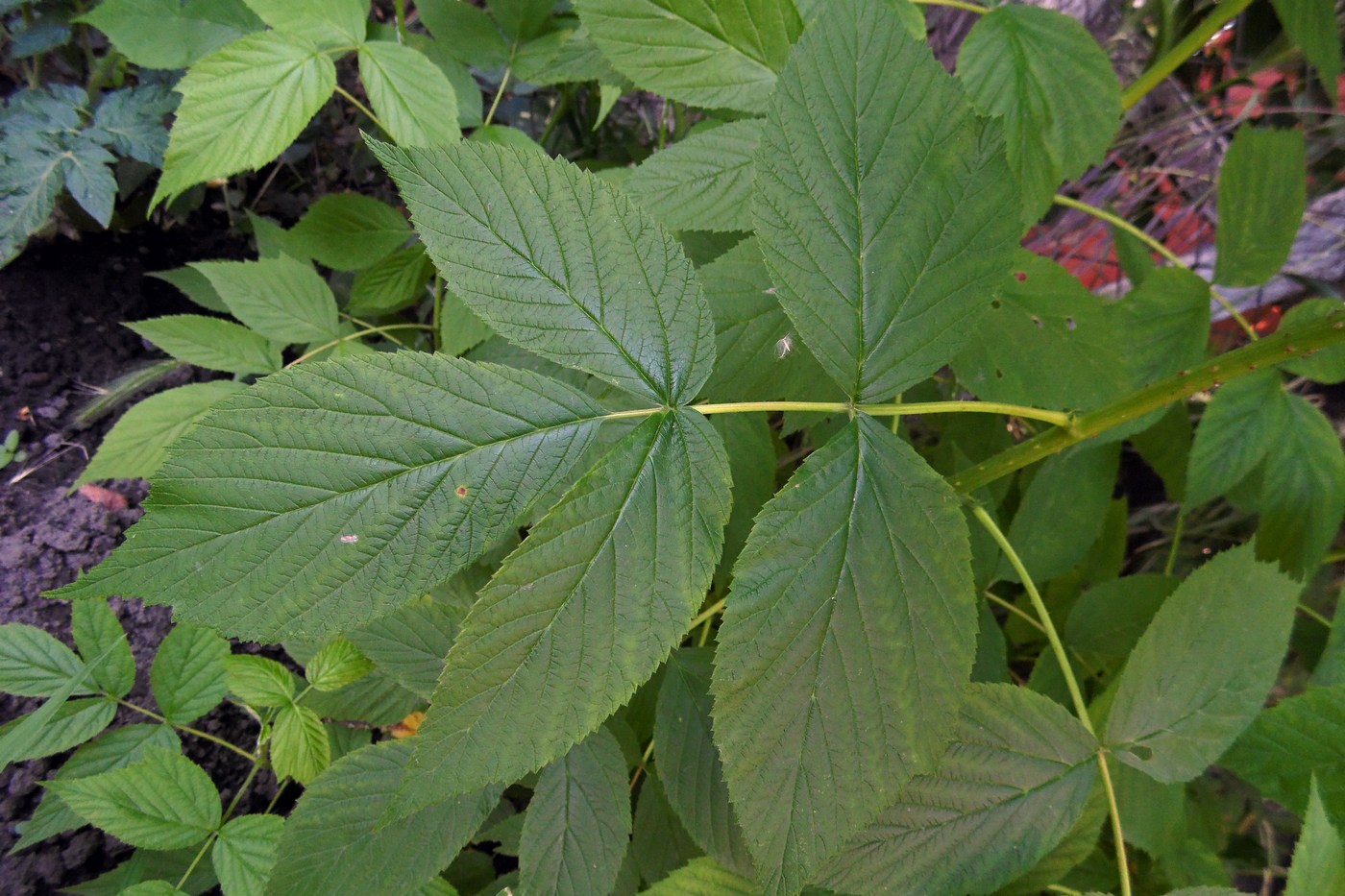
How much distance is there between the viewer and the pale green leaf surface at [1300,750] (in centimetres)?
70

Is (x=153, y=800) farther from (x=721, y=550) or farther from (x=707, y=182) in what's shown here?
(x=707, y=182)

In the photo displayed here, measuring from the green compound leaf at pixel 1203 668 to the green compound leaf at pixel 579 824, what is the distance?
48cm

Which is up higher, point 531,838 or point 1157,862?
point 531,838

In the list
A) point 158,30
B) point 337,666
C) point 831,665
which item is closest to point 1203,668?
point 831,665

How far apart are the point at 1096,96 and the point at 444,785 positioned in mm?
944

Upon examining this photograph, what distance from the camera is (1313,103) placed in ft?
5.20

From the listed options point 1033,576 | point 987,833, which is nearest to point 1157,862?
point 1033,576

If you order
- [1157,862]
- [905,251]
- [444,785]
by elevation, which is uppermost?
[905,251]

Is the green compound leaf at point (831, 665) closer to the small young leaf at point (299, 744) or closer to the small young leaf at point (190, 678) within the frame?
the small young leaf at point (299, 744)

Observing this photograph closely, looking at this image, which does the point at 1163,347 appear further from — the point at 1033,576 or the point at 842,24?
the point at 842,24

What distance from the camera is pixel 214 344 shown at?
1211 mm

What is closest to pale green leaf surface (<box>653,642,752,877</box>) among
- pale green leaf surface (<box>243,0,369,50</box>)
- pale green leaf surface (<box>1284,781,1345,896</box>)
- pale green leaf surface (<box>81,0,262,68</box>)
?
pale green leaf surface (<box>1284,781,1345,896</box>)

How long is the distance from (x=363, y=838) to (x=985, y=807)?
22.7 inches

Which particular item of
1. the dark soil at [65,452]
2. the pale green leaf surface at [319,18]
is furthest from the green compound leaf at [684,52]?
the dark soil at [65,452]
